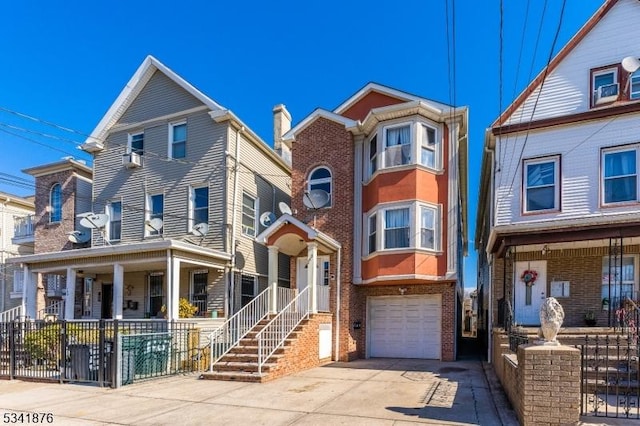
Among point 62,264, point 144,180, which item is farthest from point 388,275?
point 62,264

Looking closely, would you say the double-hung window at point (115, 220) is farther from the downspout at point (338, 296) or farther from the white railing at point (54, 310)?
the downspout at point (338, 296)

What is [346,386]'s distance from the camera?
975 cm

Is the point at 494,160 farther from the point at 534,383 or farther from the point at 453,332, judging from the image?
the point at 534,383

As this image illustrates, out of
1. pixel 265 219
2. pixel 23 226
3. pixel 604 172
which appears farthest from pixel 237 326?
pixel 23 226

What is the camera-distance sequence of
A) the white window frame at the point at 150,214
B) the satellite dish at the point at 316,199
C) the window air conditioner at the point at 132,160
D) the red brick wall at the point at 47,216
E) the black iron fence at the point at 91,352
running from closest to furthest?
the black iron fence at the point at 91,352
the satellite dish at the point at 316,199
the white window frame at the point at 150,214
the window air conditioner at the point at 132,160
the red brick wall at the point at 47,216

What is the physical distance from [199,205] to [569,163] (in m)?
12.7

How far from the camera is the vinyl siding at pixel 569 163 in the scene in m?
12.2

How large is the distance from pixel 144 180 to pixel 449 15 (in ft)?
45.0

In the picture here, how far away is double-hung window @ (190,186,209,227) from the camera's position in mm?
16750

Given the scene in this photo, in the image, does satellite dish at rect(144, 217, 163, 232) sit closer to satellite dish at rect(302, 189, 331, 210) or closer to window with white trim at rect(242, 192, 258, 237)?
window with white trim at rect(242, 192, 258, 237)

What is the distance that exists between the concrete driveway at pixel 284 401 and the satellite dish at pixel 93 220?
7.44m

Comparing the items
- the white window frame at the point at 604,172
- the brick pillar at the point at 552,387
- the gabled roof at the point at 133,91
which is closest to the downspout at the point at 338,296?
the white window frame at the point at 604,172

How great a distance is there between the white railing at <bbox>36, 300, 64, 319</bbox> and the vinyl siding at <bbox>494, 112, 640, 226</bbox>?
1736cm

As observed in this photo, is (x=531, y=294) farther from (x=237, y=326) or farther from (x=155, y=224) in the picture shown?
(x=155, y=224)
